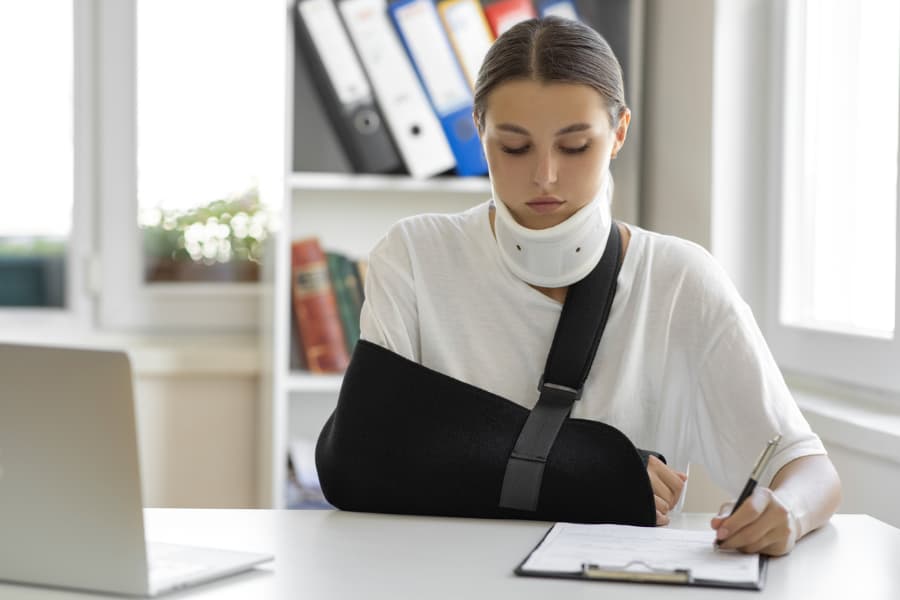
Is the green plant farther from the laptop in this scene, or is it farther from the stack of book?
the laptop

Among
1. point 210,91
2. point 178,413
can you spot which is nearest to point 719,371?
point 178,413

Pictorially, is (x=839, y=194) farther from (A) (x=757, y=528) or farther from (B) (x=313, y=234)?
(B) (x=313, y=234)

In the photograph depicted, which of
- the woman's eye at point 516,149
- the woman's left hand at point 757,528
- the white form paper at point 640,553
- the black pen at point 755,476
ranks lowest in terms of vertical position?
the white form paper at point 640,553

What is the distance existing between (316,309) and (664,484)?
1357 mm

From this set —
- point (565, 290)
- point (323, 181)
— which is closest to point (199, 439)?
point (323, 181)

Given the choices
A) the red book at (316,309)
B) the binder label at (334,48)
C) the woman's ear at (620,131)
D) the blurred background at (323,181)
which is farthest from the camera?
the red book at (316,309)

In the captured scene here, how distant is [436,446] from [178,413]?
167cm

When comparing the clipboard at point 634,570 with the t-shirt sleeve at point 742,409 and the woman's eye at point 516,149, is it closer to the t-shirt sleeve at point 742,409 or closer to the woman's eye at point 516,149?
the t-shirt sleeve at point 742,409

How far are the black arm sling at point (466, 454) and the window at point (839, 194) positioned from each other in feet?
2.18

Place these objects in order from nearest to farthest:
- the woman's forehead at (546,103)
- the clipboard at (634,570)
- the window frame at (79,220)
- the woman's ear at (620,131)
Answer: the clipboard at (634,570), the woman's forehead at (546,103), the woman's ear at (620,131), the window frame at (79,220)

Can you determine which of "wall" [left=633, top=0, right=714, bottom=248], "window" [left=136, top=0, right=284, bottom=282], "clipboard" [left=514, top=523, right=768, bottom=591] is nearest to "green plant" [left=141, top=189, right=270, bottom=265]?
"window" [left=136, top=0, right=284, bottom=282]

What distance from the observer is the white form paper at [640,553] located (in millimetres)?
1110

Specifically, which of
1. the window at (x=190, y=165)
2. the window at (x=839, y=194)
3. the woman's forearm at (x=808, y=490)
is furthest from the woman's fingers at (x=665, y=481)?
the window at (x=190, y=165)

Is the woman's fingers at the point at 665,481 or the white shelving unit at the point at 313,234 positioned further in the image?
the white shelving unit at the point at 313,234
